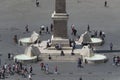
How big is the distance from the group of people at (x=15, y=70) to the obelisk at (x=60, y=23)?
6.21m

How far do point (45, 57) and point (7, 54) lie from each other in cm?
518

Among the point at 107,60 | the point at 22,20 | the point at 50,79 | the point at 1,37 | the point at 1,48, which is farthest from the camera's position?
the point at 22,20

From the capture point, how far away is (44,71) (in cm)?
6706

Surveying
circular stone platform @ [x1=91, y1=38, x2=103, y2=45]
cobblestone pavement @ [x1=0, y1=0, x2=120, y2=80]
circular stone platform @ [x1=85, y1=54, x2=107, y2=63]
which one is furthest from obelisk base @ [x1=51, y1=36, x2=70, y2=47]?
circular stone platform @ [x1=91, y1=38, x2=103, y2=45]

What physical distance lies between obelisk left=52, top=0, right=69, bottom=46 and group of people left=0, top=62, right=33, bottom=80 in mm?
6206

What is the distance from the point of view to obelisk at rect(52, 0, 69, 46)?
71.6 m

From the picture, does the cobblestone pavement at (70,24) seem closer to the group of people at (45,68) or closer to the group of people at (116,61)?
the group of people at (45,68)

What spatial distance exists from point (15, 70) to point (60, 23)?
8.68 m

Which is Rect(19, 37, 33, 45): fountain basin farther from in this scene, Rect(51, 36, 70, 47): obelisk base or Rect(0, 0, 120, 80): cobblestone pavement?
Rect(51, 36, 70, 47): obelisk base

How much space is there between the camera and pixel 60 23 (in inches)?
2837

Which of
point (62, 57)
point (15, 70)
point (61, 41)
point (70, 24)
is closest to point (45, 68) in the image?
point (15, 70)

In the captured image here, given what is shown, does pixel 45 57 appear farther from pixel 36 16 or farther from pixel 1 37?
pixel 36 16

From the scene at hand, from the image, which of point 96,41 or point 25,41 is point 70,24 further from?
point 25,41

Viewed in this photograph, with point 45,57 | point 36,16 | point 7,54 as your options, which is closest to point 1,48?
point 7,54
